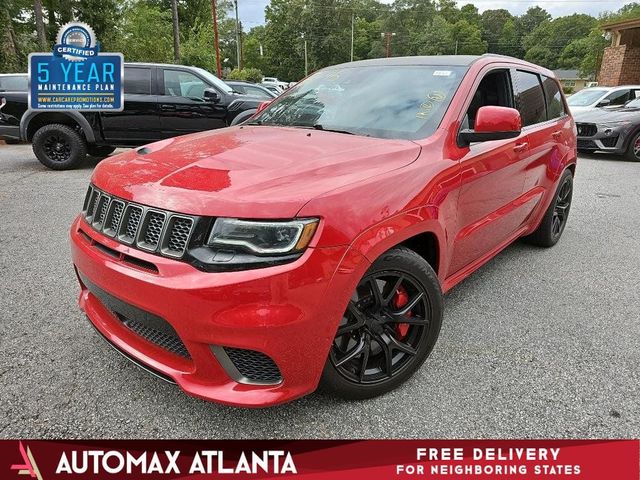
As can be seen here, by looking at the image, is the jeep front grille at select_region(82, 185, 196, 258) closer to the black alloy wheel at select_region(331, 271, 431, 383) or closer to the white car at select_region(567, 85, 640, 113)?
the black alloy wheel at select_region(331, 271, 431, 383)

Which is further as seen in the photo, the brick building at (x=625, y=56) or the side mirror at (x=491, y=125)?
the brick building at (x=625, y=56)

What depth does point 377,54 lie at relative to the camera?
78.9m

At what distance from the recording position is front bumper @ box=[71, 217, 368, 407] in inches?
67.6

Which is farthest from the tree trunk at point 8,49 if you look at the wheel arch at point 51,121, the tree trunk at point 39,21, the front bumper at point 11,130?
the wheel arch at point 51,121

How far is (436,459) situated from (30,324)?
8.39 feet

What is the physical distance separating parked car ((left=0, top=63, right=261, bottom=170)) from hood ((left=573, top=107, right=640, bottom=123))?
7.58 meters

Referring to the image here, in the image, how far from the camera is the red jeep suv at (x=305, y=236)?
176 centimetres

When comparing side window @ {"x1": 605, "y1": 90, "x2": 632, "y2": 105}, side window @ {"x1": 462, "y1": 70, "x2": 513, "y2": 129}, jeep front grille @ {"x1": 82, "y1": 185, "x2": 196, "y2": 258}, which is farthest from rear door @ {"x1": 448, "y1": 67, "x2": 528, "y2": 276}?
side window @ {"x1": 605, "y1": 90, "x2": 632, "y2": 105}

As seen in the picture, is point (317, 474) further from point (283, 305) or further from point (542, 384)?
point (542, 384)

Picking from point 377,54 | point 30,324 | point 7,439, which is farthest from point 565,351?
point 377,54

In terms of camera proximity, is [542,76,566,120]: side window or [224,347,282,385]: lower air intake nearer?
[224,347,282,385]: lower air intake

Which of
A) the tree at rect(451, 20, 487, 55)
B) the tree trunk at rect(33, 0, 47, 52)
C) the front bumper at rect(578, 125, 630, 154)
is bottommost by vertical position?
A: the front bumper at rect(578, 125, 630, 154)

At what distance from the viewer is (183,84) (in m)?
8.28

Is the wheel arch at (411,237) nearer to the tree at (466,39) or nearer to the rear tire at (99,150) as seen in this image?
the rear tire at (99,150)
